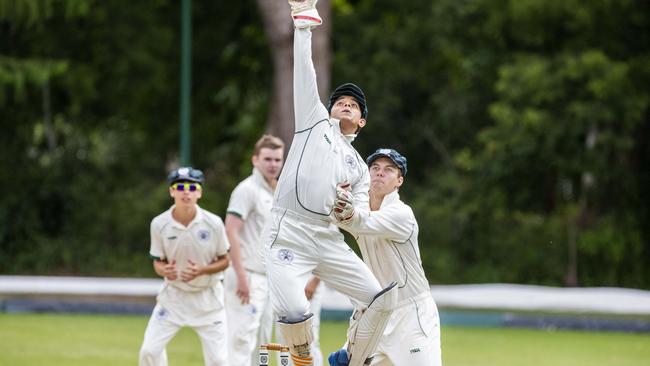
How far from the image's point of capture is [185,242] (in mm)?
10070

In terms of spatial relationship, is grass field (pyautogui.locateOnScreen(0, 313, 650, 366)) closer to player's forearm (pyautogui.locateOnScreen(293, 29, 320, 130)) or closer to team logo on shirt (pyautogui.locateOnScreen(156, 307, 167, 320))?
team logo on shirt (pyautogui.locateOnScreen(156, 307, 167, 320))

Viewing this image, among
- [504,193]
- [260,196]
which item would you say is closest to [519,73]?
[504,193]

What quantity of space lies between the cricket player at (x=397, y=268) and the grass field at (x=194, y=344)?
539cm

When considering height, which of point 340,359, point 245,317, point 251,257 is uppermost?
point 251,257

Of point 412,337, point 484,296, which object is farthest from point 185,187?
point 484,296

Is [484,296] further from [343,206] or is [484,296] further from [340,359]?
[343,206]

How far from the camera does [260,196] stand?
11.1 meters

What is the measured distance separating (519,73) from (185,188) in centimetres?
1573

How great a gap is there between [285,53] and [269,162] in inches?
528

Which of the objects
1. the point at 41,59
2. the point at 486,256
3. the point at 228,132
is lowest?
the point at 486,256

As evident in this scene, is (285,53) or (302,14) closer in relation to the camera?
(302,14)

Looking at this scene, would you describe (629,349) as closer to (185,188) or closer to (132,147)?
(185,188)

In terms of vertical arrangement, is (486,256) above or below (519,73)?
below

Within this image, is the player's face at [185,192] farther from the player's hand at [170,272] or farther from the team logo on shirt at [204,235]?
the player's hand at [170,272]
